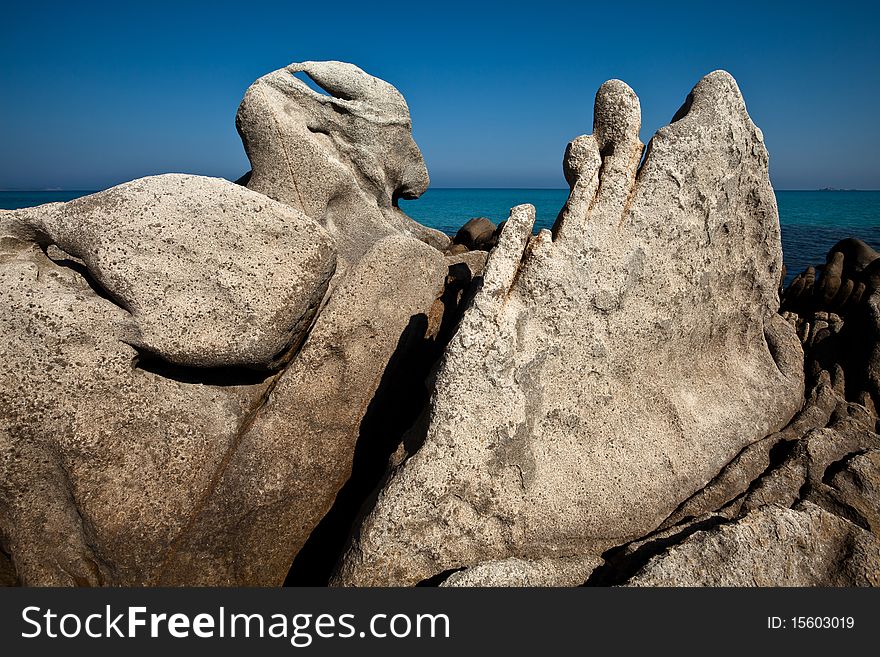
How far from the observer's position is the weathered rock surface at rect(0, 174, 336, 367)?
2922 mm

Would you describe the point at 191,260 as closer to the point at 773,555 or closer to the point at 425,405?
the point at 425,405

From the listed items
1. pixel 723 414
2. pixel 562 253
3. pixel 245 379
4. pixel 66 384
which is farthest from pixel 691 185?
pixel 66 384

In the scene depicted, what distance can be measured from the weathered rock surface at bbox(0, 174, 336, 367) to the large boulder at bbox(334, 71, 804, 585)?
1117 mm

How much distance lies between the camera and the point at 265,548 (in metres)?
3.17

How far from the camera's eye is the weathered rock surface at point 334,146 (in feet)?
16.9

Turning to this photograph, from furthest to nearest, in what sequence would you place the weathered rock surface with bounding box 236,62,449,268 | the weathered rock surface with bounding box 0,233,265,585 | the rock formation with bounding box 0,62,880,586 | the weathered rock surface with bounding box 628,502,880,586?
the weathered rock surface with bounding box 236,62,449,268 → the weathered rock surface with bounding box 0,233,265,585 → the rock formation with bounding box 0,62,880,586 → the weathered rock surface with bounding box 628,502,880,586

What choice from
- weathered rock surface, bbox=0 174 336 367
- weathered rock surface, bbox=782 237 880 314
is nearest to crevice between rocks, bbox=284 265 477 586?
weathered rock surface, bbox=0 174 336 367

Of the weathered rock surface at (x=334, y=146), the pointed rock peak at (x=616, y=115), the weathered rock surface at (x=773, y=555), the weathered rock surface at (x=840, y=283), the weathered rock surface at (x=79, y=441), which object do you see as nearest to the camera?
the weathered rock surface at (x=773, y=555)

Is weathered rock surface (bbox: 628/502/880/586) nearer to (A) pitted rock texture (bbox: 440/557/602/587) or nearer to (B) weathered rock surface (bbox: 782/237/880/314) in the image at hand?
(A) pitted rock texture (bbox: 440/557/602/587)

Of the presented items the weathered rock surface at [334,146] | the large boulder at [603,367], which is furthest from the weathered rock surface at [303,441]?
the weathered rock surface at [334,146]

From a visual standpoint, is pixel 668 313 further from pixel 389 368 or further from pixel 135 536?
pixel 135 536

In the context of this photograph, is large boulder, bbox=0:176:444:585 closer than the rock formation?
No

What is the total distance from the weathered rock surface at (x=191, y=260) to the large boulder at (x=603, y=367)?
44.0 inches

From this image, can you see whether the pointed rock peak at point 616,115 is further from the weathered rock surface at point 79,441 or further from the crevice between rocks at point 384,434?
the weathered rock surface at point 79,441
